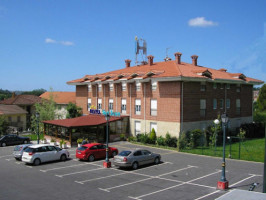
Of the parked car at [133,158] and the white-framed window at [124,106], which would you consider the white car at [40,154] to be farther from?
the white-framed window at [124,106]

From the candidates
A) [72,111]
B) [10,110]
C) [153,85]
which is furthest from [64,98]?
[153,85]

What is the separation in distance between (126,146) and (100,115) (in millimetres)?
10454

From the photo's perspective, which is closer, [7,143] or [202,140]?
[202,140]

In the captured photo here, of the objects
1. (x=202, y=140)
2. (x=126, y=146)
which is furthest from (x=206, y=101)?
(x=126, y=146)

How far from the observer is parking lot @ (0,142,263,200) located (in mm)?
15234

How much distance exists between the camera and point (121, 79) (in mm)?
38938

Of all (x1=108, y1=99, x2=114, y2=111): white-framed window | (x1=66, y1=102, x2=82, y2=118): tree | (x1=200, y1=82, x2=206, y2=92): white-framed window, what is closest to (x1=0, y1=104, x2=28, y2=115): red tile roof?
(x1=66, y1=102, x2=82, y2=118): tree

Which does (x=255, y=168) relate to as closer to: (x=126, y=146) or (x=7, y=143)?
(x=126, y=146)

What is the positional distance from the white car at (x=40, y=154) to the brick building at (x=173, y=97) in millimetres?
13851

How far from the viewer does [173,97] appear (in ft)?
107

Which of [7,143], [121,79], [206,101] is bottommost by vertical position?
[7,143]

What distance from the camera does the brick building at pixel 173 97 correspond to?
32.7 meters

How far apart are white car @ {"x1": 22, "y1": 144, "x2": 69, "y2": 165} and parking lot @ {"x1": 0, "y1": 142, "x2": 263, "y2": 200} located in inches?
20.1

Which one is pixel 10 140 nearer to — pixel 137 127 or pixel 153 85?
pixel 137 127
